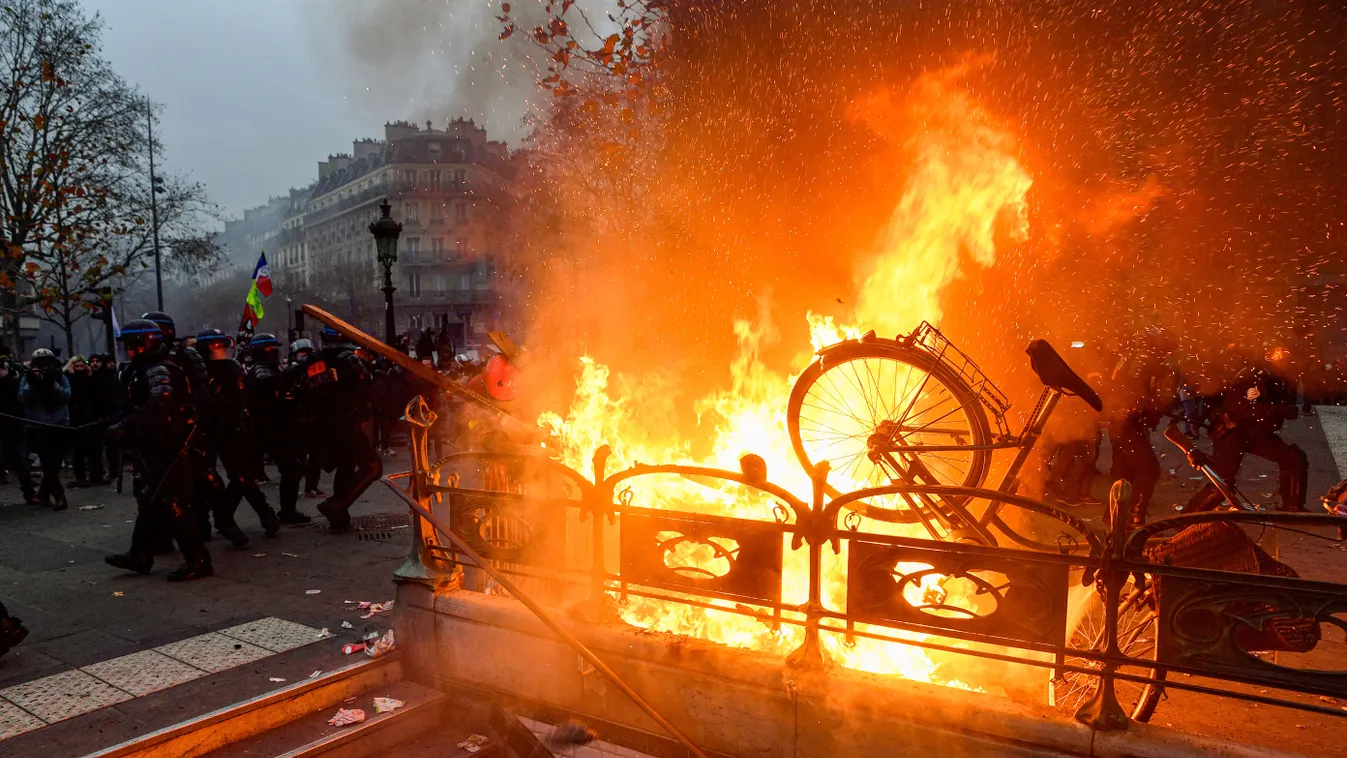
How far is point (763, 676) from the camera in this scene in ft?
12.0

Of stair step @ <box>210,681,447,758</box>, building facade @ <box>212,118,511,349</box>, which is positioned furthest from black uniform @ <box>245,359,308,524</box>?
building facade @ <box>212,118,511,349</box>

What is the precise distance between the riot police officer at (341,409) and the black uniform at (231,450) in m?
0.85

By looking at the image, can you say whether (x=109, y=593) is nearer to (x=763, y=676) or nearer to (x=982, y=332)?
(x=763, y=676)

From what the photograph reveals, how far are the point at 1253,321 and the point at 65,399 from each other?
70.6 feet

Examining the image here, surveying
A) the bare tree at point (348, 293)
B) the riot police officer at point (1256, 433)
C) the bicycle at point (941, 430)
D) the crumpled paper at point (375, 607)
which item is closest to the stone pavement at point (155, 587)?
the crumpled paper at point (375, 607)

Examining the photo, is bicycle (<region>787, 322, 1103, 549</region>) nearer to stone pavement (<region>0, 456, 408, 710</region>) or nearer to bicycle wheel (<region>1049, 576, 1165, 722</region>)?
bicycle wheel (<region>1049, 576, 1165, 722</region>)

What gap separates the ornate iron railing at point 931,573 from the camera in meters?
2.94

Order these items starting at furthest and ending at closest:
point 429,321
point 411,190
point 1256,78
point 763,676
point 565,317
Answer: point 429,321
point 411,190
point 565,317
point 1256,78
point 763,676

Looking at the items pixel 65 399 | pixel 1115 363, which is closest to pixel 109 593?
pixel 65 399

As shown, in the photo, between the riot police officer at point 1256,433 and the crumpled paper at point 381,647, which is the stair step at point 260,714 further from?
the riot police officer at point 1256,433

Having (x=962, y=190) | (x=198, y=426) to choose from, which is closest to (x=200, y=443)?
(x=198, y=426)

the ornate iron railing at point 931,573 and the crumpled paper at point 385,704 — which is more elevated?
the ornate iron railing at point 931,573

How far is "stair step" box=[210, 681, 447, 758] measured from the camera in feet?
13.4

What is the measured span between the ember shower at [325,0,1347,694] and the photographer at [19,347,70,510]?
759 centimetres
